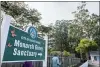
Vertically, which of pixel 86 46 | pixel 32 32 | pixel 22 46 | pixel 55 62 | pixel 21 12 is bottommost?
pixel 55 62

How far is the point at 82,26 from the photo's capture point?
1416 inches

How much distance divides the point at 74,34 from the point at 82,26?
1846 millimetres

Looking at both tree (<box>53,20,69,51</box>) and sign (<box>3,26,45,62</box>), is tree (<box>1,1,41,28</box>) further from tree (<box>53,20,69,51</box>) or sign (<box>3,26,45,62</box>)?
tree (<box>53,20,69,51</box>)

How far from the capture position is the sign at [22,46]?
239 inches

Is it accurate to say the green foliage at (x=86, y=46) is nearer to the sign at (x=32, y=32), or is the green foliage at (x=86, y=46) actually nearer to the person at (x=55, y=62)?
the person at (x=55, y=62)

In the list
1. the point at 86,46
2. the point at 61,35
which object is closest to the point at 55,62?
the point at 86,46

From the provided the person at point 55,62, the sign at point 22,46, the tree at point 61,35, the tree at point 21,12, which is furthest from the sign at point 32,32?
the tree at point 61,35

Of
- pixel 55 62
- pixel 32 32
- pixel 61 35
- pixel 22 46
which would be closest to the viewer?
pixel 22 46

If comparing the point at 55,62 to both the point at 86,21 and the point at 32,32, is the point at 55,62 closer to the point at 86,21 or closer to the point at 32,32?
the point at 32,32

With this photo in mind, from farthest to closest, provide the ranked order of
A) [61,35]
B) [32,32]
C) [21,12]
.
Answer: [61,35], [21,12], [32,32]

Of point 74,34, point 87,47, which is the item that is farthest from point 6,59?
point 74,34

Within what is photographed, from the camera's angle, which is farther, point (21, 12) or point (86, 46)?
point (86, 46)

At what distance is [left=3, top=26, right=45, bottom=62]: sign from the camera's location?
606 centimetres

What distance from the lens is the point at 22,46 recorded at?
6723 mm
